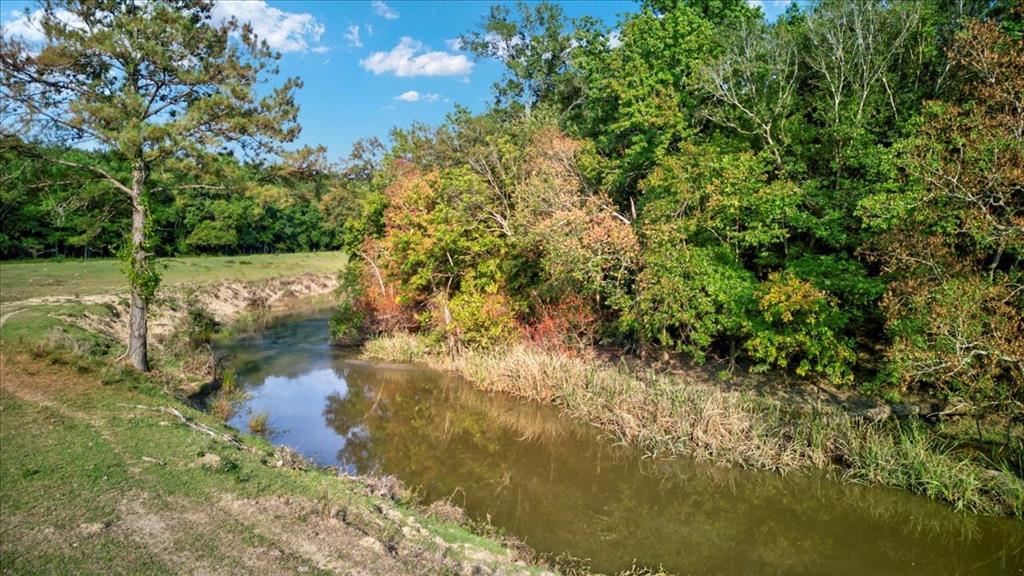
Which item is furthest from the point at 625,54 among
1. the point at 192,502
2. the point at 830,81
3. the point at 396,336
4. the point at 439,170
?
the point at 192,502

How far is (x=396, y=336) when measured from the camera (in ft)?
89.1

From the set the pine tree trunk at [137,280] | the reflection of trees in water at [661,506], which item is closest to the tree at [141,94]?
the pine tree trunk at [137,280]

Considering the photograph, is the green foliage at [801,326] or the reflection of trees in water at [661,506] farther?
the green foliage at [801,326]


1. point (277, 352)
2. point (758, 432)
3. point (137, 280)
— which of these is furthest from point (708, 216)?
point (277, 352)

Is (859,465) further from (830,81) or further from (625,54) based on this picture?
(625,54)

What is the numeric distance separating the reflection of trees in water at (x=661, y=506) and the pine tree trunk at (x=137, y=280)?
608 cm

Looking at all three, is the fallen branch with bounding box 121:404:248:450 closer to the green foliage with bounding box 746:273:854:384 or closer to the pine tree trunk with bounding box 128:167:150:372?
the pine tree trunk with bounding box 128:167:150:372

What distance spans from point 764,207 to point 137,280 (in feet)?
61.3

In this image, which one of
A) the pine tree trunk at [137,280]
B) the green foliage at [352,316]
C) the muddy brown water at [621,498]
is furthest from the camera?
the green foliage at [352,316]

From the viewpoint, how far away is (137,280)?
54.6 ft

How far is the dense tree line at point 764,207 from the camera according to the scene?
38.3 ft

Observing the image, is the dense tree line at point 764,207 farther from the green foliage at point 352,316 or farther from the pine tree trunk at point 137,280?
the pine tree trunk at point 137,280

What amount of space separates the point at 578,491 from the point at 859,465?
6.57 meters

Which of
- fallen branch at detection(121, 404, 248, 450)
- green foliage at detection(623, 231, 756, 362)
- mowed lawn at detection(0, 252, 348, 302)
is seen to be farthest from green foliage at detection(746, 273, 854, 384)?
mowed lawn at detection(0, 252, 348, 302)
